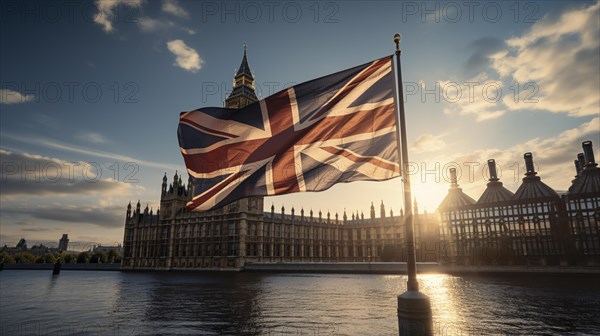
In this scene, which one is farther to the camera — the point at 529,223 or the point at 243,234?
the point at 243,234

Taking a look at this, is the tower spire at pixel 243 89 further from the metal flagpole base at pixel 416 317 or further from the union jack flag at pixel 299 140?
the metal flagpole base at pixel 416 317

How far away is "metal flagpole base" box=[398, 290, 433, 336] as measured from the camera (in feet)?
21.4

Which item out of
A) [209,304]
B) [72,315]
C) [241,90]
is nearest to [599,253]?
[209,304]

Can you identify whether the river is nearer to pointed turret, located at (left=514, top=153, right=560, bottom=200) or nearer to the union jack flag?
the union jack flag

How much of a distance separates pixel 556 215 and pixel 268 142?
2347 inches

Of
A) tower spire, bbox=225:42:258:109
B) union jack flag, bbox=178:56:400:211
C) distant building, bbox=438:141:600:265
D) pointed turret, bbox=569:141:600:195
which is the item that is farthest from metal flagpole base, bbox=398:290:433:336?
tower spire, bbox=225:42:258:109

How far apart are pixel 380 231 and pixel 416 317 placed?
98746 mm

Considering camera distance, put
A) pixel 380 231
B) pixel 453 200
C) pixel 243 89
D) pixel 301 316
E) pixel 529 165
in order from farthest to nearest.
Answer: pixel 380 231 < pixel 243 89 < pixel 453 200 < pixel 529 165 < pixel 301 316

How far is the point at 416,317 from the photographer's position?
21.7ft

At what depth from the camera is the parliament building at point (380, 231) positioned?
51688mm

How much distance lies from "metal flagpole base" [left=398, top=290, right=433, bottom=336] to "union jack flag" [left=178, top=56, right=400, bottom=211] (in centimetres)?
332

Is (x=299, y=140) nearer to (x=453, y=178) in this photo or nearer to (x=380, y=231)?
(x=453, y=178)

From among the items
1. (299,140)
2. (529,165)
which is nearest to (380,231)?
(529,165)

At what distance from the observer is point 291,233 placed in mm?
86125
